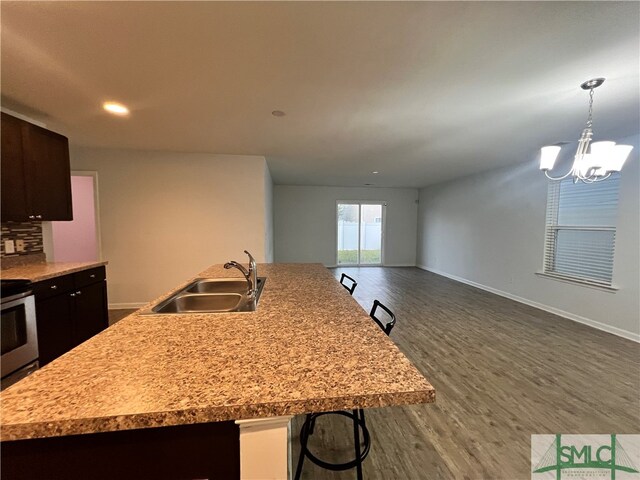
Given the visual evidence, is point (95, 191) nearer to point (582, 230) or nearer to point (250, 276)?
point (250, 276)

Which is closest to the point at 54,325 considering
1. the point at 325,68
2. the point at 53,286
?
the point at 53,286

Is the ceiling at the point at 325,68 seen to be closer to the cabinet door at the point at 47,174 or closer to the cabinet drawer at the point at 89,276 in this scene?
the cabinet door at the point at 47,174

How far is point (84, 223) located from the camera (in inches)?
211

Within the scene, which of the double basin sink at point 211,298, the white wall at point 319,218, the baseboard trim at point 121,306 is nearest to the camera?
the double basin sink at point 211,298

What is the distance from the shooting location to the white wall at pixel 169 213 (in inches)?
158

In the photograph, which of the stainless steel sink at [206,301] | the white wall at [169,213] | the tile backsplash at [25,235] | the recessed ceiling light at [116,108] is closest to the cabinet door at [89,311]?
the tile backsplash at [25,235]

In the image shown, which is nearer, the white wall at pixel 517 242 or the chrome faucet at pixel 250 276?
the chrome faucet at pixel 250 276

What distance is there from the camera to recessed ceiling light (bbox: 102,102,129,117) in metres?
2.40

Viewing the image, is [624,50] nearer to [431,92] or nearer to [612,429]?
[431,92]

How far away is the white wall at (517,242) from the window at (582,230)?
115mm

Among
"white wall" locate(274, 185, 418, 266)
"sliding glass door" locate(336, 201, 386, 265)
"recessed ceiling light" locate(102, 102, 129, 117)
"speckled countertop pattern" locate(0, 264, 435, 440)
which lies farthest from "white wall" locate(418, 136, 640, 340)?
"recessed ceiling light" locate(102, 102, 129, 117)

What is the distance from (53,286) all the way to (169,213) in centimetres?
209

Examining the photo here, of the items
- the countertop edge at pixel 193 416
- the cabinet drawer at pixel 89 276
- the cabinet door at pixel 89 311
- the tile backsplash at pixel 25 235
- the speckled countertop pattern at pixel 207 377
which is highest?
the tile backsplash at pixel 25 235

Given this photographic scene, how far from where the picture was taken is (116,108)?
249 centimetres
